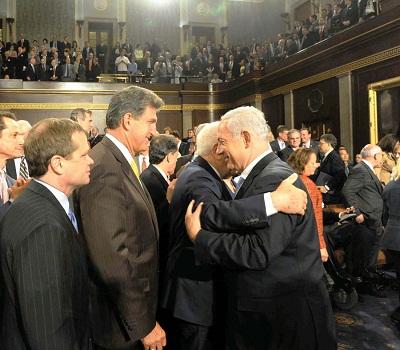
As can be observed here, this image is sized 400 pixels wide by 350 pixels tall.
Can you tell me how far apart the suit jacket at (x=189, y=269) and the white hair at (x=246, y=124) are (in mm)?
317

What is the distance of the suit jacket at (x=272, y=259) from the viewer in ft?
5.08

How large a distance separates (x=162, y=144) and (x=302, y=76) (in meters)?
8.03

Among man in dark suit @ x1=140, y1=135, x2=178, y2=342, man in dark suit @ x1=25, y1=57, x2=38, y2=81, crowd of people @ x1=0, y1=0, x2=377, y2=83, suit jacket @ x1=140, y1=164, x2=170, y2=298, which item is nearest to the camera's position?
suit jacket @ x1=140, y1=164, x2=170, y2=298

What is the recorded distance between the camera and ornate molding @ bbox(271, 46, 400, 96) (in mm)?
7805

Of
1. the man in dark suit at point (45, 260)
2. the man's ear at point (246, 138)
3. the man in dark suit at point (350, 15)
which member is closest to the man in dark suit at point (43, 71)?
the man in dark suit at point (350, 15)

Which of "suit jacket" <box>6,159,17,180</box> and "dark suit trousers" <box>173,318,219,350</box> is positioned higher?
"suit jacket" <box>6,159,17,180</box>

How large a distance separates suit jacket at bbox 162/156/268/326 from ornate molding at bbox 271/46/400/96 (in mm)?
6876

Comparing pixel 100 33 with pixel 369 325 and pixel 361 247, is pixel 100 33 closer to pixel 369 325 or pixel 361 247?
pixel 361 247

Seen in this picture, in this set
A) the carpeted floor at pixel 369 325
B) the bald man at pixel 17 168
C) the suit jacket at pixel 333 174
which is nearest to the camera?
the carpeted floor at pixel 369 325

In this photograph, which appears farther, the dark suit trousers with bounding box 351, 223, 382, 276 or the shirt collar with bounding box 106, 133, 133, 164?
the dark suit trousers with bounding box 351, 223, 382, 276

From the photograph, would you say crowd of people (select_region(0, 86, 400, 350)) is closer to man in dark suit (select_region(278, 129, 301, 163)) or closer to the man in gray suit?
man in dark suit (select_region(278, 129, 301, 163))

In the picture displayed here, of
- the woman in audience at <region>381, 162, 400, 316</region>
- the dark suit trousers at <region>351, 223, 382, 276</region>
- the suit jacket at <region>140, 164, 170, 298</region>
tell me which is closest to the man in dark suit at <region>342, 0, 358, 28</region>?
the dark suit trousers at <region>351, 223, 382, 276</region>

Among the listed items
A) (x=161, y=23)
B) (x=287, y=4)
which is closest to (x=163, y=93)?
(x=161, y=23)

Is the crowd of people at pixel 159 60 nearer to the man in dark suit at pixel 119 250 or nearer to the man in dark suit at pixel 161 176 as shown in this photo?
the man in dark suit at pixel 161 176
